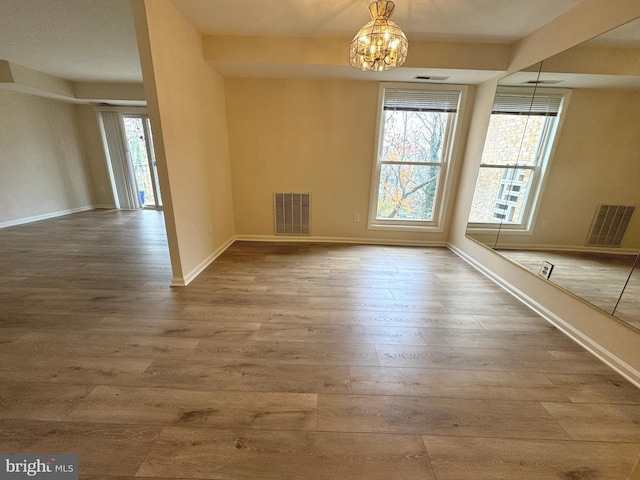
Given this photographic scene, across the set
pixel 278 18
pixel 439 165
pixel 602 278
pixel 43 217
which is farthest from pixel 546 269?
pixel 43 217

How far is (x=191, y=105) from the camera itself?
237cm

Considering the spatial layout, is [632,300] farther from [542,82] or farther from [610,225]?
[542,82]

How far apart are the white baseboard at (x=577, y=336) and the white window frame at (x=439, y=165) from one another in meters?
1.22

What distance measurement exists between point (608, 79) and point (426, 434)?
8.44 ft

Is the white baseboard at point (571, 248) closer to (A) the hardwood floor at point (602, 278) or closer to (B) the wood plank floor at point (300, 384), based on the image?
(A) the hardwood floor at point (602, 278)

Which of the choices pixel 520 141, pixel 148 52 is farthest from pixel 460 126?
pixel 148 52

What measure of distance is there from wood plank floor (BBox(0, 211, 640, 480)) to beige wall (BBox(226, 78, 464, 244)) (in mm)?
1398

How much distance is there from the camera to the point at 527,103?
235cm

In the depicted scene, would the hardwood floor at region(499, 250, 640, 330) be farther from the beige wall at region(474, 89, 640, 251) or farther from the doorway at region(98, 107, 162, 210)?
the doorway at region(98, 107, 162, 210)

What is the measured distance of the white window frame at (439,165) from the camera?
312 cm

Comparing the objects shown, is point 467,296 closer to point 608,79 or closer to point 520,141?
point 520,141

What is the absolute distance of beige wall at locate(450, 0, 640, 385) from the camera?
150 centimetres

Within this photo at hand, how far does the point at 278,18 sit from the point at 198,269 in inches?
101

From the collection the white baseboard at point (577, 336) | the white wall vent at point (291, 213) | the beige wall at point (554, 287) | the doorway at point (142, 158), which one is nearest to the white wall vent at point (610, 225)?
the beige wall at point (554, 287)
